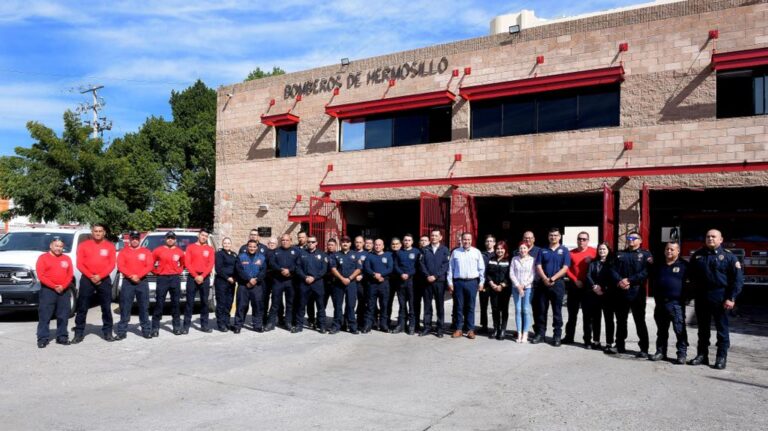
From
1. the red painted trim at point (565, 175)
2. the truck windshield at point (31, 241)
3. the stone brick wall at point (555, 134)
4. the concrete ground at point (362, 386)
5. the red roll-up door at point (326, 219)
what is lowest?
the concrete ground at point (362, 386)

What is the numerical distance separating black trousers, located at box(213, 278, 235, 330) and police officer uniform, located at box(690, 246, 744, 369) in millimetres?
7416

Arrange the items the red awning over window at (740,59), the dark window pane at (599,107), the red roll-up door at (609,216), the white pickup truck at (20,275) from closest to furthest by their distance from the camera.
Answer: the white pickup truck at (20,275) < the red awning over window at (740,59) < the red roll-up door at (609,216) < the dark window pane at (599,107)

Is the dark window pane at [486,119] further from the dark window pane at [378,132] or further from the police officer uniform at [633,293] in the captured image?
the police officer uniform at [633,293]

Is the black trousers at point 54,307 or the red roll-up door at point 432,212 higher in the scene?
the red roll-up door at point 432,212

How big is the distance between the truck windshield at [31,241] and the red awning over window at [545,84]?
10.7 metres

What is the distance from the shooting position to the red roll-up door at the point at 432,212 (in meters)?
16.6

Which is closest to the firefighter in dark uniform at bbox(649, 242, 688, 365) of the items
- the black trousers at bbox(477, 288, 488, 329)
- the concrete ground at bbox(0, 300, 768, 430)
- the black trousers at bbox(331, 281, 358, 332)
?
the concrete ground at bbox(0, 300, 768, 430)

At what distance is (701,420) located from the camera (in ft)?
18.0

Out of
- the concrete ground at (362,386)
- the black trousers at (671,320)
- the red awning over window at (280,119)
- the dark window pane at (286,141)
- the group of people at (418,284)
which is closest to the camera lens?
the concrete ground at (362,386)

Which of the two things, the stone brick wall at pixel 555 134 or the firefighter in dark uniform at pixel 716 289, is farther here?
the stone brick wall at pixel 555 134

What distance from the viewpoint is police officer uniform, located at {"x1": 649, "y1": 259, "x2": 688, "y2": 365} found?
315 inches

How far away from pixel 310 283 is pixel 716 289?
6323 millimetres

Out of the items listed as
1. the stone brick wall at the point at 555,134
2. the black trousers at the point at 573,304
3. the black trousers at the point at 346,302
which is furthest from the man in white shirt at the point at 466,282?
the stone brick wall at the point at 555,134

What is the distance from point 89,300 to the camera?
9344mm
